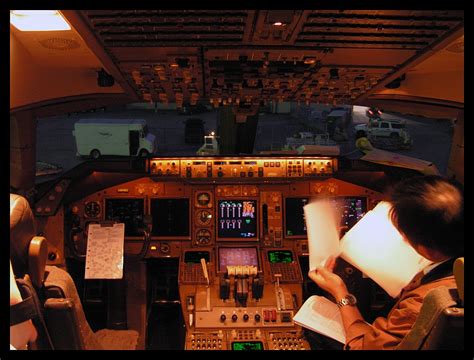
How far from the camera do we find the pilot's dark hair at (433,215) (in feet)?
4.60

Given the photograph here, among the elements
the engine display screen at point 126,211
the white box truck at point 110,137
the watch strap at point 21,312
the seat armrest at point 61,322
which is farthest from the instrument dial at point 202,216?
the white box truck at point 110,137

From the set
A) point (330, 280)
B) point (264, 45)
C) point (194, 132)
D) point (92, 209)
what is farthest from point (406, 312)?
point (194, 132)

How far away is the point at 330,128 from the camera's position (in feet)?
40.7

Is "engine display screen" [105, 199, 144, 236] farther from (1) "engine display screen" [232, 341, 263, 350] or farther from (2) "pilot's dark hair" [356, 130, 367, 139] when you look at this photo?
(2) "pilot's dark hair" [356, 130, 367, 139]

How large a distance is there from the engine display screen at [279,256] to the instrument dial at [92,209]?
1.32 m

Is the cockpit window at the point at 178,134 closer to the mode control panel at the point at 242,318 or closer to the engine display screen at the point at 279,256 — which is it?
the engine display screen at the point at 279,256

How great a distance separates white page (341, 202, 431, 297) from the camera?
1.70m

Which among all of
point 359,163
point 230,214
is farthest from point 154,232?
point 359,163

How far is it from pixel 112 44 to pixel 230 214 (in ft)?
7.23

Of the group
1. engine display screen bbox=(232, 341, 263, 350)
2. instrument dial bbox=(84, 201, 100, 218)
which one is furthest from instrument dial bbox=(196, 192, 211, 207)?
engine display screen bbox=(232, 341, 263, 350)

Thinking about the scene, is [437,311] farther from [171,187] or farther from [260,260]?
[171,187]

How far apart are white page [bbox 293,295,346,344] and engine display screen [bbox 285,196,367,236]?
1.41 meters

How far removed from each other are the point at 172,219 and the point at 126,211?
1.13 feet

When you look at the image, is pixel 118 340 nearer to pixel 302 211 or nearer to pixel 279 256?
pixel 279 256
